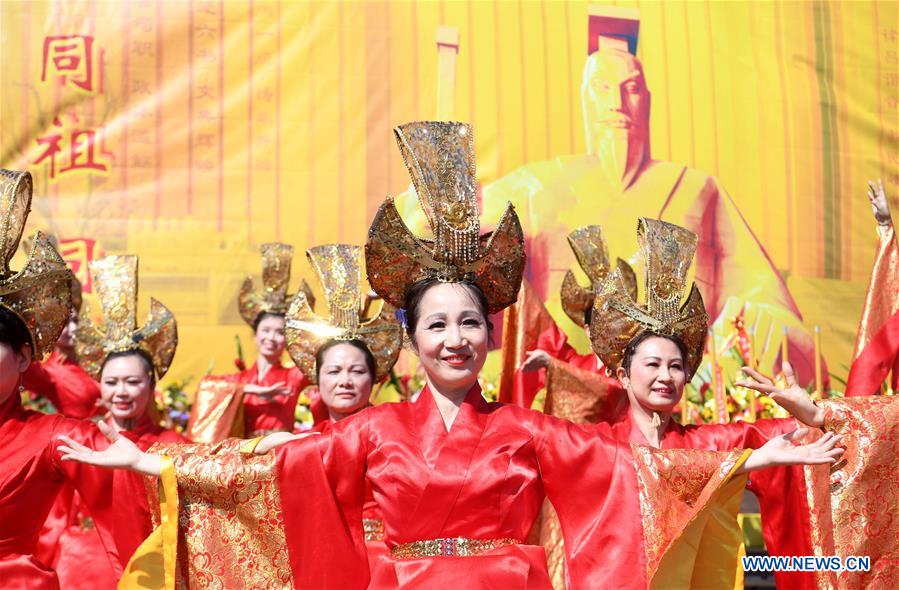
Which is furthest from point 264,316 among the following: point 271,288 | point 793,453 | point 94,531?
point 793,453

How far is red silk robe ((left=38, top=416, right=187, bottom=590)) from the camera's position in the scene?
3572 mm

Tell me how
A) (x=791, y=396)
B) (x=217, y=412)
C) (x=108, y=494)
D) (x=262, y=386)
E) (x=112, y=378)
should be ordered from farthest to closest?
(x=262, y=386), (x=217, y=412), (x=112, y=378), (x=108, y=494), (x=791, y=396)

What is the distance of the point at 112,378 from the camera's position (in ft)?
15.3

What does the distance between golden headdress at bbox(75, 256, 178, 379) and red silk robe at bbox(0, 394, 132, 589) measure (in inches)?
50.8

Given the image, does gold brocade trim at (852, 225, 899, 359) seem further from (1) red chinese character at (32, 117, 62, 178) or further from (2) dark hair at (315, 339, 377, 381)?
(1) red chinese character at (32, 117, 62, 178)

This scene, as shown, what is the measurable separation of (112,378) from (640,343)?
2154 millimetres

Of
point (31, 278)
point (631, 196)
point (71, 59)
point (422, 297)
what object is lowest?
point (422, 297)

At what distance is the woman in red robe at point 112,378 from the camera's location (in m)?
4.64

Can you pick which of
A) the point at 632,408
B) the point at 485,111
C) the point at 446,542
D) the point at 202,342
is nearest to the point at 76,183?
the point at 202,342

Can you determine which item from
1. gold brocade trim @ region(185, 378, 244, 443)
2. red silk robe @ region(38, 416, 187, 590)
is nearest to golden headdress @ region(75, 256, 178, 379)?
red silk robe @ region(38, 416, 187, 590)

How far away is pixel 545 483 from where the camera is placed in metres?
3.24

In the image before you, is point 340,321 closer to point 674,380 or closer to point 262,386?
→ point 262,386

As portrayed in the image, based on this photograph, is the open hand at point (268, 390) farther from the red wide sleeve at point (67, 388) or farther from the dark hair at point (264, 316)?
the red wide sleeve at point (67, 388)

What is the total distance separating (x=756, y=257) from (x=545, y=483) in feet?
17.7
